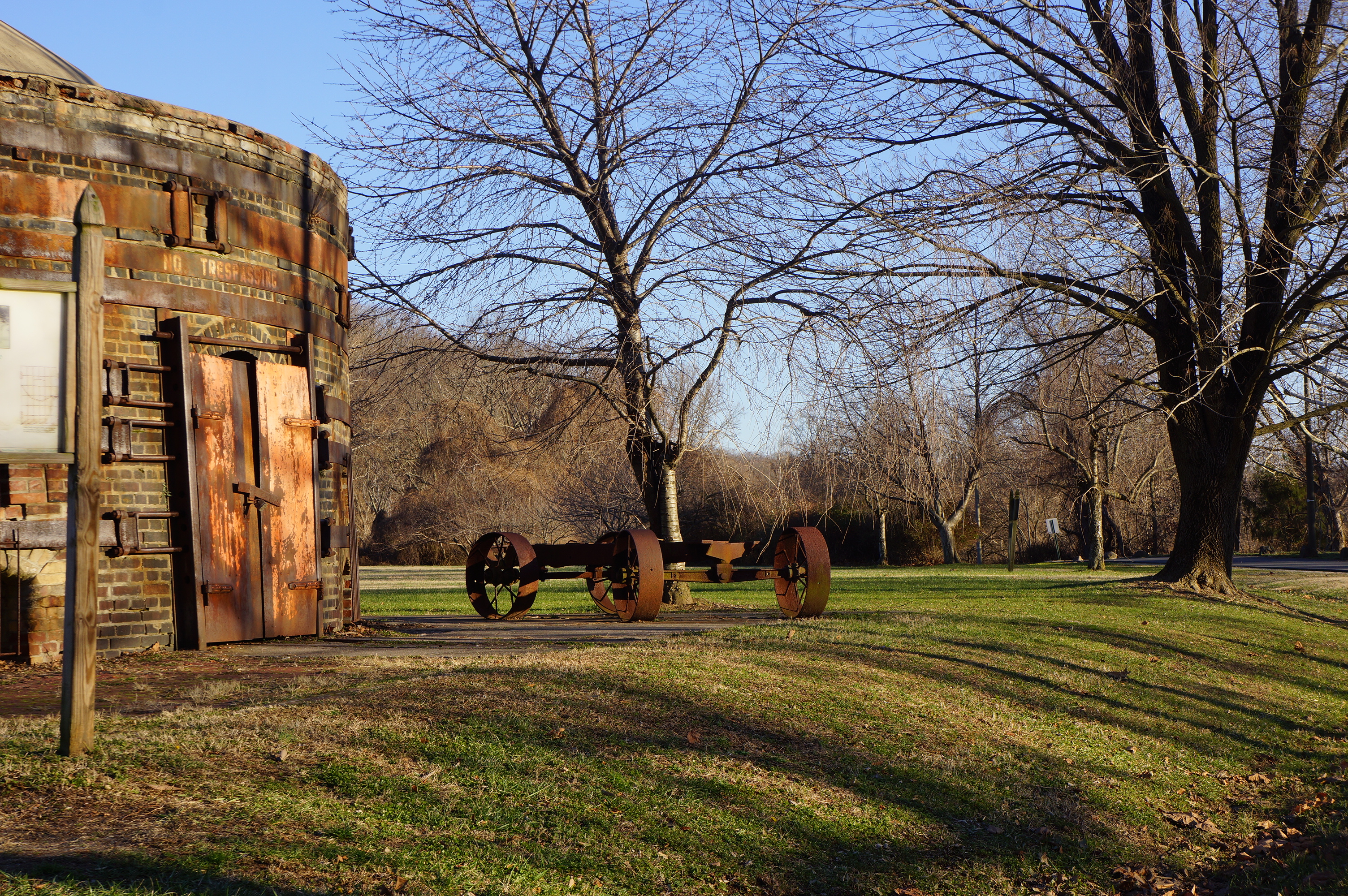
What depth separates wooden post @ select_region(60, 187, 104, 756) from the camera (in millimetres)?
5160

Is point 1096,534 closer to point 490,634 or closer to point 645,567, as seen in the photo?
point 645,567

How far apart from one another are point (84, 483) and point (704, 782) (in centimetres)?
354

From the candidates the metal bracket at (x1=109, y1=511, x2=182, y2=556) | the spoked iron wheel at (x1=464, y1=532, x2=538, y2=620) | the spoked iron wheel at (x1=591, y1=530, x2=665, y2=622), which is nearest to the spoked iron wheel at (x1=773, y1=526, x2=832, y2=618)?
the spoked iron wheel at (x1=591, y1=530, x2=665, y2=622)

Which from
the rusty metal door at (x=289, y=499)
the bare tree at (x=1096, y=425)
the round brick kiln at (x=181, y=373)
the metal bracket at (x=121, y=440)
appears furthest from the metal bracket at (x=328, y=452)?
the bare tree at (x=1096, y=425)

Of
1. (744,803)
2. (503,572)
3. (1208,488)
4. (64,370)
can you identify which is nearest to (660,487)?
(503,572)

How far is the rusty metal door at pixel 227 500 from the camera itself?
1039 cm

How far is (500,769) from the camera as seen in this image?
19.0ft

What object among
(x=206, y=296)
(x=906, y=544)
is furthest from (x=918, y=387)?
(x=906, y=544)

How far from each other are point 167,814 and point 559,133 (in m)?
12.7

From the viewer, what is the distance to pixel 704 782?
605 cm

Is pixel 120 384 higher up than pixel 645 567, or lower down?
higher up

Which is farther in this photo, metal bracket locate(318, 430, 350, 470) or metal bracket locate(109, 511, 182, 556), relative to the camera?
metal bracket locate(318, 430, 350, 470)

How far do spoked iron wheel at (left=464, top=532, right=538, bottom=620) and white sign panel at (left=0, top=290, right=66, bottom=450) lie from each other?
8216mm

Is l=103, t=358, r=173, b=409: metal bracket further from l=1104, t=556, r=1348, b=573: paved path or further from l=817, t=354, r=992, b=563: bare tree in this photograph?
l=1104, t=556, r=1348, b=573: paved path
